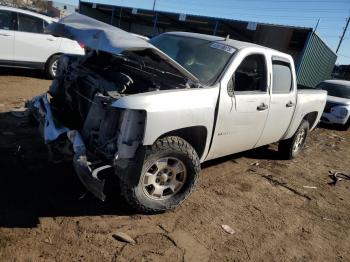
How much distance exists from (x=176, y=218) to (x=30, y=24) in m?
7.21

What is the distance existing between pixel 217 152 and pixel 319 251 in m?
1.58

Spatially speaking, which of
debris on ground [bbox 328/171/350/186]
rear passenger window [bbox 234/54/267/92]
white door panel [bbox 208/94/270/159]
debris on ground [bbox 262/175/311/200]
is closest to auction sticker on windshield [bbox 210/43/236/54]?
rear passenger window [bbox 234/54/267/92]

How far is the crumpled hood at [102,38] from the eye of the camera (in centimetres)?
348

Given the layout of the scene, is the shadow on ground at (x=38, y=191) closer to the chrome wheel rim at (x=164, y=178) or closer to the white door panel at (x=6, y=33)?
the chrome wheel rim at (x=164, y=178)

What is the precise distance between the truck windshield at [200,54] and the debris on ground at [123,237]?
6.09 ft

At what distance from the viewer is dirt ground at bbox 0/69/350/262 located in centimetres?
327

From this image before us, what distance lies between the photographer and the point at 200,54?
15.3ft

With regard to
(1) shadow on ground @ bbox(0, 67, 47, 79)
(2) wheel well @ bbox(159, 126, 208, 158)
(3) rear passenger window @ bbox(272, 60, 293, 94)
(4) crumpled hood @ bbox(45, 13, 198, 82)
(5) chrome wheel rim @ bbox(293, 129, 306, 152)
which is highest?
(4) crumpled hood @ bbox(45, 13, 198, 82)

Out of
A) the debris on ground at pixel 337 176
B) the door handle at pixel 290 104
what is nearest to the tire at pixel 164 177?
the door handle at pixel 290 104

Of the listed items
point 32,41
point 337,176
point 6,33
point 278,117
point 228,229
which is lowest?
point 337,176

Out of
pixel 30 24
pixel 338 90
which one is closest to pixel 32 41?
pixel 30 24

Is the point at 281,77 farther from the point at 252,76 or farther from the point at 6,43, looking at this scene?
the point at 6,43

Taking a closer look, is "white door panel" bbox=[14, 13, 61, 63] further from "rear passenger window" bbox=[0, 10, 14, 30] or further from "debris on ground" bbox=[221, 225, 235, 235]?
"debris on ground" bbox=[221, 225, 235, 235]

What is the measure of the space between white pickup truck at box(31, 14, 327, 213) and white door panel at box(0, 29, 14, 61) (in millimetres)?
4688
